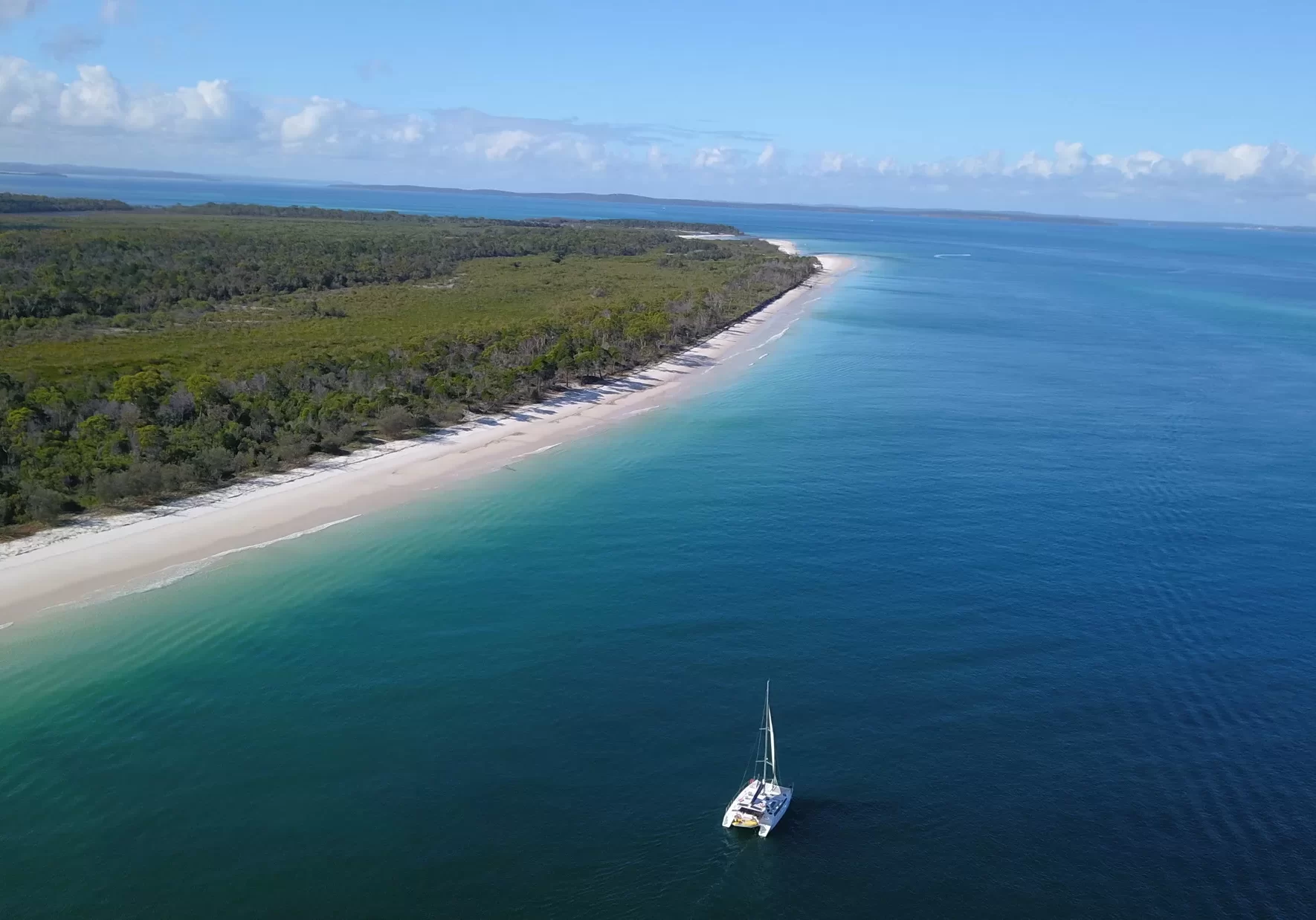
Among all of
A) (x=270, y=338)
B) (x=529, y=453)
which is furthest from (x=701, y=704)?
(x=270, y=338)

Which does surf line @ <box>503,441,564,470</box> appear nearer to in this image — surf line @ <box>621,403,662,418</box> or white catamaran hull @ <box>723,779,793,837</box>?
surf line @ <box>621,403,662,418</box>

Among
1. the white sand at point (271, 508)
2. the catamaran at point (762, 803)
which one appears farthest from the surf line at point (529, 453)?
the catamaran at point (762, 803)

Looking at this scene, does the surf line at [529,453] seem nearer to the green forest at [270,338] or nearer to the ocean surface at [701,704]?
the ocean surface at [701,704]

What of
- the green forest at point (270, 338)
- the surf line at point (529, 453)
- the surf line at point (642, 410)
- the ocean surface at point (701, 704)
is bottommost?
the ocean surface at point (701, 704)

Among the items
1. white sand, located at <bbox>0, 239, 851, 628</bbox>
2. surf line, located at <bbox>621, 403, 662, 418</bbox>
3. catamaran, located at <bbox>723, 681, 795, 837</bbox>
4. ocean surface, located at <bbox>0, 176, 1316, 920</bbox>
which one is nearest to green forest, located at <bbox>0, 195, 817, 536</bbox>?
white sand, located at <bbox>0, 239, 851, 628</bbox>

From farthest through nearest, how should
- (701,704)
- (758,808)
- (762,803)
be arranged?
1. (701,704)
2. (762,803)
3. (758,808)

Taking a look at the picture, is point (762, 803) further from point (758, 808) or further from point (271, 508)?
point (271, 508)
